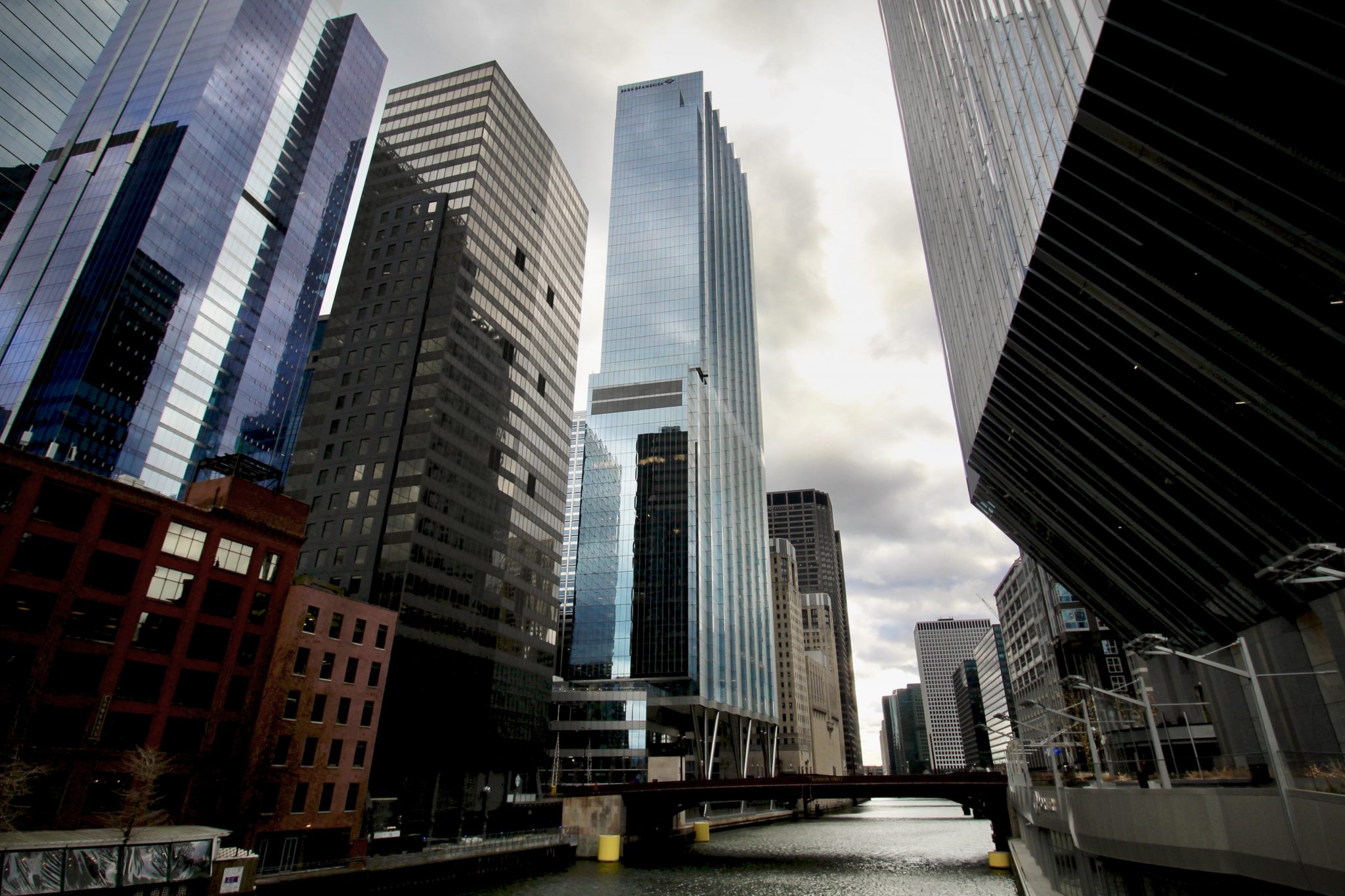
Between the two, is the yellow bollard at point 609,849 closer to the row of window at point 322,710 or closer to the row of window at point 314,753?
the row of window at point 314,753

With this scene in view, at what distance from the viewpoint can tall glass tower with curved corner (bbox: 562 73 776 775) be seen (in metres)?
147

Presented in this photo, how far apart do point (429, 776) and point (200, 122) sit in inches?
5554

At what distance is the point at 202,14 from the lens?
163750 mm

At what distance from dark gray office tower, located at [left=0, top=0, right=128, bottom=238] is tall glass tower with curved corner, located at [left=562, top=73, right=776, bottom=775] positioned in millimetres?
102797

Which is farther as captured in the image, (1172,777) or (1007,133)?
(1007,133)

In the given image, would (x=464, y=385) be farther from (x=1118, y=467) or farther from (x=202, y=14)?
(x=202, y=14)

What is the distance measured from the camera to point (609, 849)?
7644cm

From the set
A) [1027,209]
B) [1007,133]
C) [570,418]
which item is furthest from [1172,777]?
[570,418]

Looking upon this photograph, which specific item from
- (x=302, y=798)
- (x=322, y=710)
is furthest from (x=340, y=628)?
(x=302, y=798)

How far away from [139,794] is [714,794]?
60.6m

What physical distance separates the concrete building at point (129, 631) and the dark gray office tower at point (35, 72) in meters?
72.7

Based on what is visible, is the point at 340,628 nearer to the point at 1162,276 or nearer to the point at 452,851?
the point at 452,851

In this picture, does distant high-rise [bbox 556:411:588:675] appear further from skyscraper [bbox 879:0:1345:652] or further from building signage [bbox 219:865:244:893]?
skyscraper [bbox 879:0:1345:652]

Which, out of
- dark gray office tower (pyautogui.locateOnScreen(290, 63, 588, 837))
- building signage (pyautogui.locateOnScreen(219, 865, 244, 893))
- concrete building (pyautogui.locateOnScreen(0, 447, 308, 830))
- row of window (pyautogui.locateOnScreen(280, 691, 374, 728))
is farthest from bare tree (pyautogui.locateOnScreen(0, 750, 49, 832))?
dark gray office tower (pyautogui.locateOnScreen(290, 63, 588, 837))
